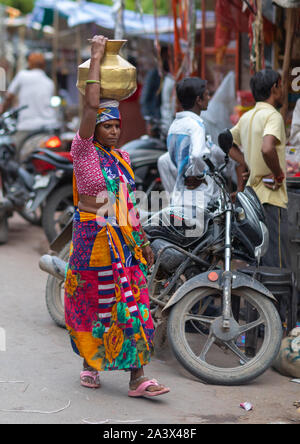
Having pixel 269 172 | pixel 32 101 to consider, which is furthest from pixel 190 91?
pixel 32 101

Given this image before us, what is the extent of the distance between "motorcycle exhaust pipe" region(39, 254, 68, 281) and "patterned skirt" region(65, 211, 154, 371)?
1193mm

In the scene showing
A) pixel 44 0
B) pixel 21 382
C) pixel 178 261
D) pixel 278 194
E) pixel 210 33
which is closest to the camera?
pixel 21 382

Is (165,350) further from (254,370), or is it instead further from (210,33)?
(210,33)

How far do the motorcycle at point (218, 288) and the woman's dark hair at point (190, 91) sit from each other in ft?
2.80

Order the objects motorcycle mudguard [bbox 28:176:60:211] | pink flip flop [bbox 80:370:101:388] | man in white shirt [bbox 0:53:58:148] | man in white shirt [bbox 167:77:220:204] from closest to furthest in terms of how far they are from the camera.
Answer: pink flip flop [bbox 80:370:101:388] < man in white shirt [bbox 167:77:220:204] < motorcycle mudguard [bbox 28:176:60:211] < man in white shirt [bbox 0:53:58:148]

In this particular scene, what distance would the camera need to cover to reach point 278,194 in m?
5.24

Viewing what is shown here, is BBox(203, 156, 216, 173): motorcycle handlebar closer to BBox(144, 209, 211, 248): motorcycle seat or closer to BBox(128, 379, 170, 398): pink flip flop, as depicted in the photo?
BBox(144, 209, 211, 248): motorcycle seat

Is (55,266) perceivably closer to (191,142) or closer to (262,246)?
(191,142)

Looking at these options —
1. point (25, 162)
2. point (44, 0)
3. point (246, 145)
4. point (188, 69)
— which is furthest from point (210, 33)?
point (246, 145)

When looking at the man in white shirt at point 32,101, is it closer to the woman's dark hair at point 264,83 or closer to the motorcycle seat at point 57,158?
the motorcycle seat at point 57,158

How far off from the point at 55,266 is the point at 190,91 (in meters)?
1.55

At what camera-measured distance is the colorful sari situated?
12.7ft

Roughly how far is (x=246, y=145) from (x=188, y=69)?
353cm

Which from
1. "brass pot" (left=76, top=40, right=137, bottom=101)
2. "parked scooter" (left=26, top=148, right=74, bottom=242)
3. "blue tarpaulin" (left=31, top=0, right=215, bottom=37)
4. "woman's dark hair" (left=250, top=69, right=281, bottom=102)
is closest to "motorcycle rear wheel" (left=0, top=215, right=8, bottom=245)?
"parked scooter" (left=26, top=148, right=74, bottom=242)
